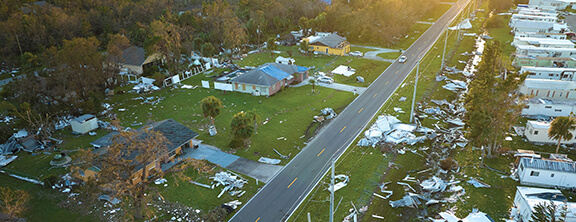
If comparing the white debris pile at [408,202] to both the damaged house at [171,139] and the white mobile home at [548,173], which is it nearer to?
the white mobile home at [548,173]

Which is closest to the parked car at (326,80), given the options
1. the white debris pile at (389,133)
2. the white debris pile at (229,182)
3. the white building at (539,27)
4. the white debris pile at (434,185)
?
the white debris pile at (389,133)

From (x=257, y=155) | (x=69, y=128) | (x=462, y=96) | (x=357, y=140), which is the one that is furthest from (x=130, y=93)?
(x=462, y=96)

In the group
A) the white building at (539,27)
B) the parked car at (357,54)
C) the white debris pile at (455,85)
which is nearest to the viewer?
the white debris pile at (455,85)

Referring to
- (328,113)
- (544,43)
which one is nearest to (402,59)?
(544,43)

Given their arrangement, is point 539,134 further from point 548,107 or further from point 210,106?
point 210,106

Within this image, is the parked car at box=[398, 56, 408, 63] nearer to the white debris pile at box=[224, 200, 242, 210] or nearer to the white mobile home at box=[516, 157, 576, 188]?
the white mobile home at box=[516, 157, 576, 188]

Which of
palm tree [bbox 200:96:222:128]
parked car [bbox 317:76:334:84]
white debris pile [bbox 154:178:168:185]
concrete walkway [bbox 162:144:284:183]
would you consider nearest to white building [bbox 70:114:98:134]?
concrete walkway [bbox 162:144:284:183]
